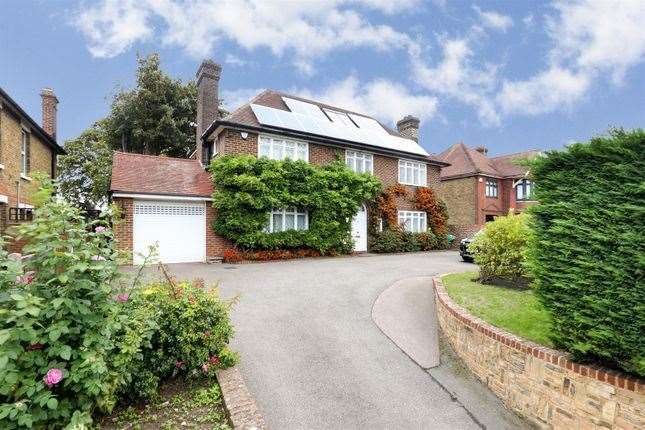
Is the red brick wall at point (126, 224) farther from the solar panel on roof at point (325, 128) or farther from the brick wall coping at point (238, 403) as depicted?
the brick wall coping at point (238, 403)

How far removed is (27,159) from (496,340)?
19.1 metres

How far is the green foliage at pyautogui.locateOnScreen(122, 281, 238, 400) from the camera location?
3811mm

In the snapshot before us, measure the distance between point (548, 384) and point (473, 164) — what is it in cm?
2835

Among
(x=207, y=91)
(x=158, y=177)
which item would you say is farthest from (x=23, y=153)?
(x=207, y=91)

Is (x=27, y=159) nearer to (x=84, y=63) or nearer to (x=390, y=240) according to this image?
(x=84, y=63)

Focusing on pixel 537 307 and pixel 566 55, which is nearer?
pixel 537 307

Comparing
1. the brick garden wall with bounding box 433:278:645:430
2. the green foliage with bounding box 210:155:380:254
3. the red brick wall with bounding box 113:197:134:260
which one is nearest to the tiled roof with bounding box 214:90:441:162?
the green foliage with bounding box 210:155:380:254

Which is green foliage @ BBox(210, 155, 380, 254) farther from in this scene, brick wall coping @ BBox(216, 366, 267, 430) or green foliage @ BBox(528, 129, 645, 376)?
green foliage @ BBox(528, 129, 645, 376)

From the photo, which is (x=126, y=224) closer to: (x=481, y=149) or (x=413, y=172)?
(x=413, y=172)

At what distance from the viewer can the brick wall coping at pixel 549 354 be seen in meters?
3.34

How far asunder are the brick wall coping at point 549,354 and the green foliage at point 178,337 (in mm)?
3515

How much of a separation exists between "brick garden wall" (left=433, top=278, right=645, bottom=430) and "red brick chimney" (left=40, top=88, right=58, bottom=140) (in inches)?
936

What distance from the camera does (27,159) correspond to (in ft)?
50.5

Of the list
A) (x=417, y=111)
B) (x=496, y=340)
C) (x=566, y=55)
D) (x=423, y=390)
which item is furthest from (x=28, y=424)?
(x=417, y=111)
